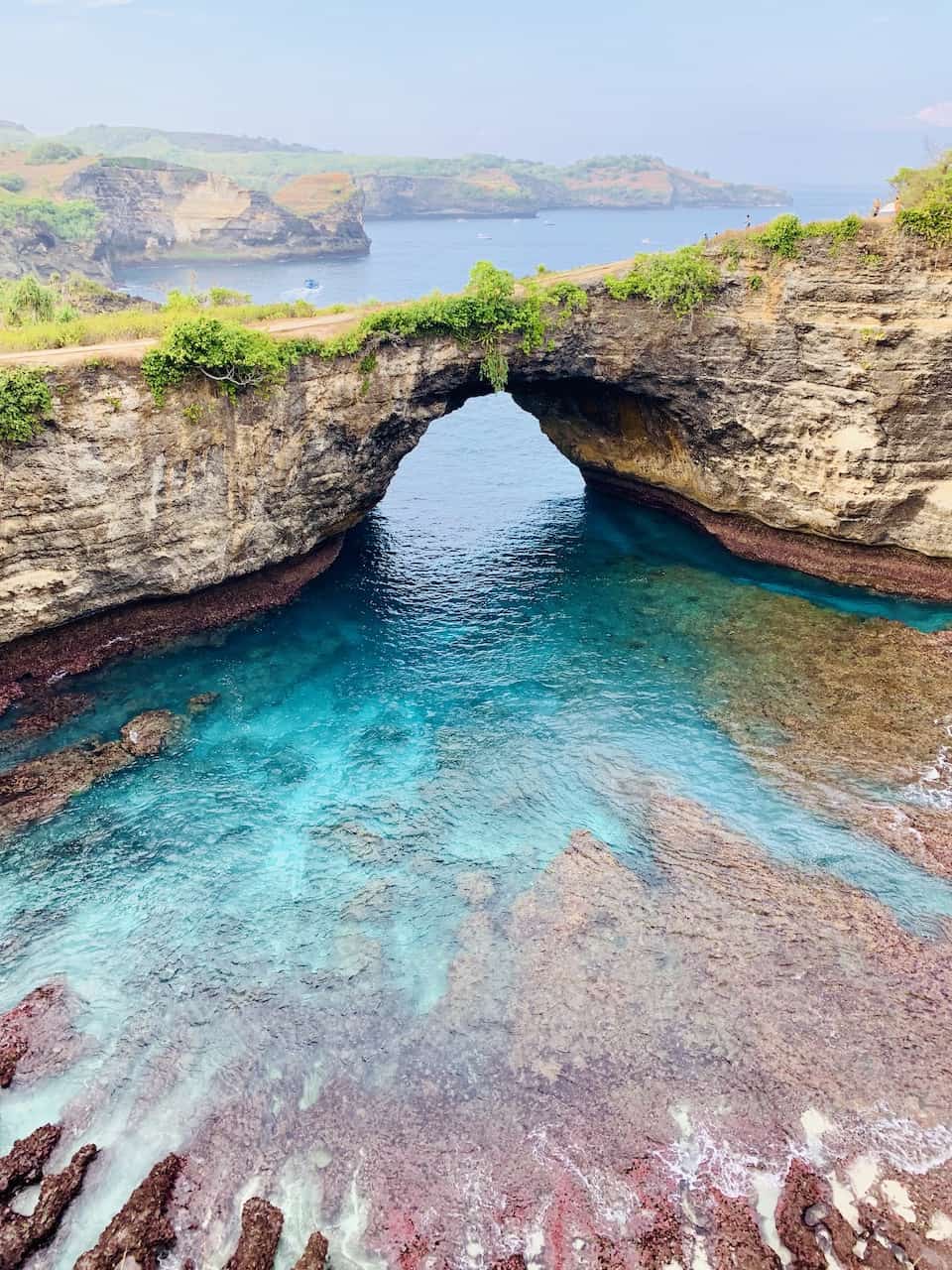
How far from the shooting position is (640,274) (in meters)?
34.5

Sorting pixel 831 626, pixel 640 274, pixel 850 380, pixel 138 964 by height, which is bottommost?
pixel 138 964

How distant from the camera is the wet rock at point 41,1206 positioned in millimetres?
15359

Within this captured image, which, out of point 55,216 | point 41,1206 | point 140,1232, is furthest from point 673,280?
point 55,216

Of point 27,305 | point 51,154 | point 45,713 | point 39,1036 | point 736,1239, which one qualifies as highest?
point 51,154

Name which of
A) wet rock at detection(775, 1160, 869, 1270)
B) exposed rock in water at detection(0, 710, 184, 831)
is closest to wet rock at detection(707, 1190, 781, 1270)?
wet rock at detection(775, 1160, 869, 1270)

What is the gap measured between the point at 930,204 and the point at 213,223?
466 feet

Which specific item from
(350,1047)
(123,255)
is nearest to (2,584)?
(350,1047)

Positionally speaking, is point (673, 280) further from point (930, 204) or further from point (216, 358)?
point (216, 358)

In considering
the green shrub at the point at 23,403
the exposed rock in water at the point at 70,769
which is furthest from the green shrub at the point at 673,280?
the exposed rock in water at the point at 70,769

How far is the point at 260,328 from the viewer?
3166cm

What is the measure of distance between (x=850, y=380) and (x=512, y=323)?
46.7ft

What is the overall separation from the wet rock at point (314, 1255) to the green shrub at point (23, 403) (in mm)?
23992

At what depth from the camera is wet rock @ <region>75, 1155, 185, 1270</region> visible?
49.7ft

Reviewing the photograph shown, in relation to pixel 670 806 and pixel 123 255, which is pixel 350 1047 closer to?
pixel 670 806
